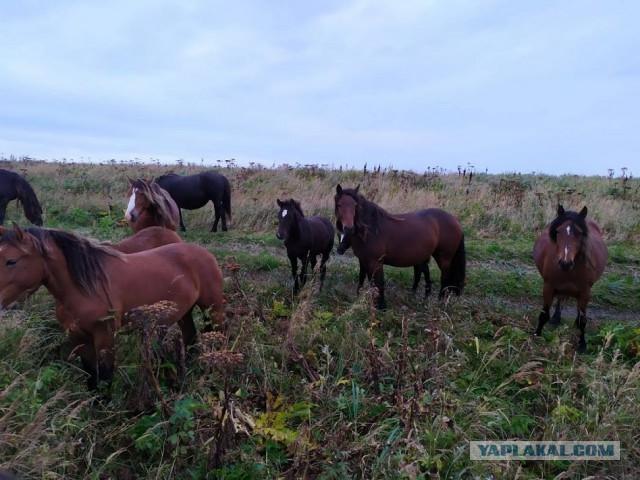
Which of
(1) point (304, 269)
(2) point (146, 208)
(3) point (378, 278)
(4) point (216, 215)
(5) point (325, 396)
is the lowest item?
(5) point (325, 396)

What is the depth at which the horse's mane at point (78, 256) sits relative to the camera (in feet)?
10.8

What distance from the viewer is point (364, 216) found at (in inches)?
247

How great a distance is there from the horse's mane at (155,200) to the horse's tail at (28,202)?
5.29 meters

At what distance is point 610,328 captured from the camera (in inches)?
206

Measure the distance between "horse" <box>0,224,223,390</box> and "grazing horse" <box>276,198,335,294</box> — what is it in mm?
3046

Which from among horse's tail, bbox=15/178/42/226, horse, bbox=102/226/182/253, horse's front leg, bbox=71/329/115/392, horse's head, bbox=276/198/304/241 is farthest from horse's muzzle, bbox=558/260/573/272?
horse's tail, bbox=15/178/42/226

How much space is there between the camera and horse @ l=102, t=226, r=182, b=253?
474 cm

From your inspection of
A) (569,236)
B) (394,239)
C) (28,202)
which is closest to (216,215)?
(28,202)

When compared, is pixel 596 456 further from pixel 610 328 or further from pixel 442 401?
pixel 610 328

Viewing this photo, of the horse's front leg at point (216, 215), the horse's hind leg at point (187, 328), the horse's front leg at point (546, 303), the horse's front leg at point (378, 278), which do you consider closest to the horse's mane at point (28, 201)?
the horse's front leg at point (216, 215)

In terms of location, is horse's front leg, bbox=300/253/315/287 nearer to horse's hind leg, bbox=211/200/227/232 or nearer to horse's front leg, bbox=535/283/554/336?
horse's front leg, bbox=535/283/554/336

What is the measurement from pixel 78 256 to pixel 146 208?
2681mm

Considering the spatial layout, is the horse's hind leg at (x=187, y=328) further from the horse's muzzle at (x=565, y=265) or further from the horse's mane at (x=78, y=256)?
the horse's muzzle at (x=565, y=265)

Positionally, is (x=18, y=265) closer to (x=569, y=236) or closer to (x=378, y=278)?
(x=378, y=278)
